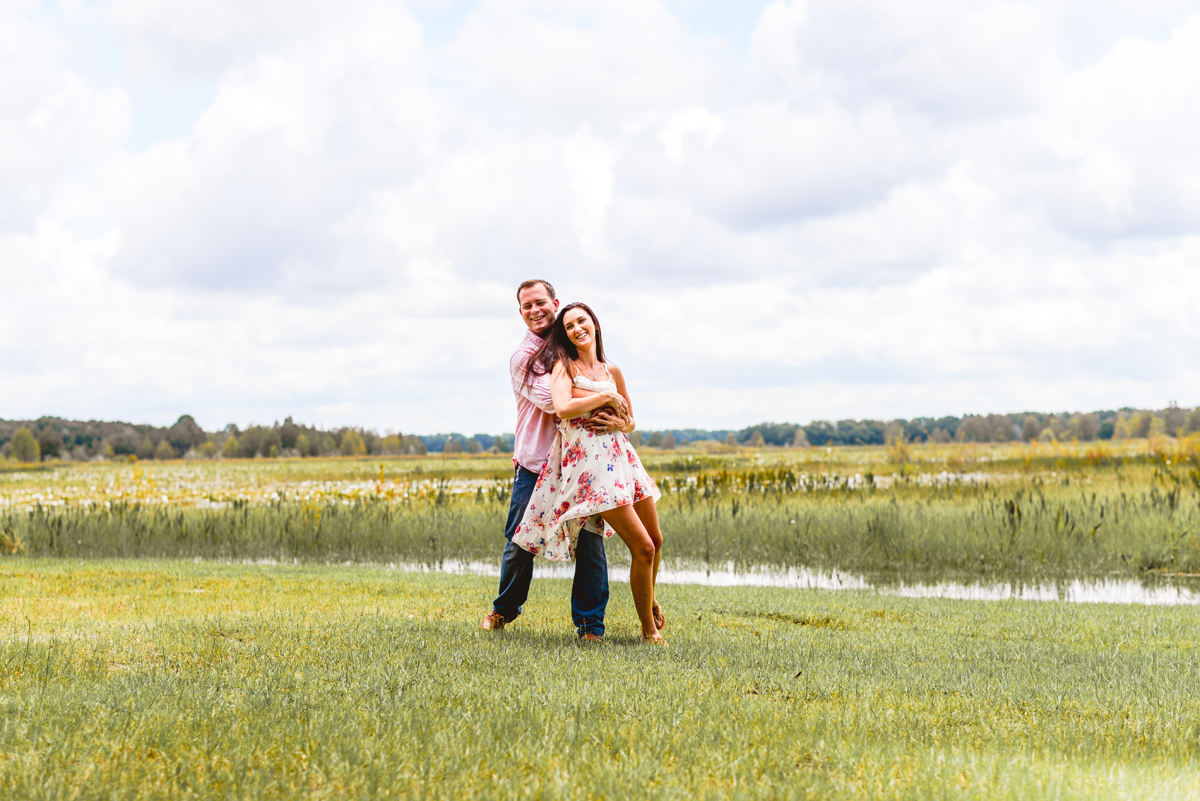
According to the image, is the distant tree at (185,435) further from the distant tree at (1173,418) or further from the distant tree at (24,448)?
the distant tree at (1173,418)

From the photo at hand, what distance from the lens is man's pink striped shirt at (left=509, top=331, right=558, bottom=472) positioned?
6113 mm

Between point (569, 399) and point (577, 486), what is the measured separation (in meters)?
0.58

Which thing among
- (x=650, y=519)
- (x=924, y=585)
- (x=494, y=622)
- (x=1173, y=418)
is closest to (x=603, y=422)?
(x=650, y=519)

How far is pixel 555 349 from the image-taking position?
5914mm

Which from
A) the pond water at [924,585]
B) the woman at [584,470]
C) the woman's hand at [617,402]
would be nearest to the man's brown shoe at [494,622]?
the woman at [584,470]

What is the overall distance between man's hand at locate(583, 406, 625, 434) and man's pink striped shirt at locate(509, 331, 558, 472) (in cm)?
39

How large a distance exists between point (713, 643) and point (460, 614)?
230 centimetres

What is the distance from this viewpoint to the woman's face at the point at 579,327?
586 cm

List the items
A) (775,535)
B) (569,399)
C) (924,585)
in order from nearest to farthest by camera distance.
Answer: (569,399) → (924,585) → (775,535)

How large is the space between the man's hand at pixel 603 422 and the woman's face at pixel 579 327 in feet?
1.55

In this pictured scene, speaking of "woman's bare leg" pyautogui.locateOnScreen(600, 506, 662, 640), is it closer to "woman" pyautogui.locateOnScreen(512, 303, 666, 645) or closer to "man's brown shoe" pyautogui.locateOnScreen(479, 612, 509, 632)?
"woman" pyautogui.locateOnScreen(512, 303, 666, 645)

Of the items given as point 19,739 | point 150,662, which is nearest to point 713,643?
point 150,662

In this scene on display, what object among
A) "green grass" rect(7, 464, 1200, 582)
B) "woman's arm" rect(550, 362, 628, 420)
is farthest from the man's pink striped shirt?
"green grass" rect(7, 464, 1200, 582)

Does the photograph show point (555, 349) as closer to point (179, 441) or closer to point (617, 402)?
point (617, 402)
